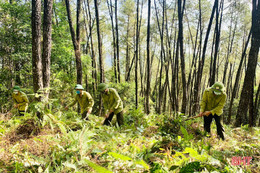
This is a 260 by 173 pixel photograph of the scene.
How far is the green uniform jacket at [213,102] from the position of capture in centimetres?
380

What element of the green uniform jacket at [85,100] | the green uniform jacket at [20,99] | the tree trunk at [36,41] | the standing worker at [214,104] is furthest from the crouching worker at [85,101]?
the standing worker at [214,104]

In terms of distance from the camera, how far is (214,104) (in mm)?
3957

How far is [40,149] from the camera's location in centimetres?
195

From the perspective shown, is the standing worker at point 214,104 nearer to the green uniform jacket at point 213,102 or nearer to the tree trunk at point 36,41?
the green uniform jacket at point 213,102

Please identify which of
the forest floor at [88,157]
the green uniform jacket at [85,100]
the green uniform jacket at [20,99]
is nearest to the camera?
the forest floor at [88,157]

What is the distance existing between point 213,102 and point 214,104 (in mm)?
60

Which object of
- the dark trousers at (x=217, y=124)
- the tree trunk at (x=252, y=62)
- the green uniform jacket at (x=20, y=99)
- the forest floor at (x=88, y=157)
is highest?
the tree trunk at (x=252, y=62)

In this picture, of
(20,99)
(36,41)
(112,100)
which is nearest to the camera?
(36,41)

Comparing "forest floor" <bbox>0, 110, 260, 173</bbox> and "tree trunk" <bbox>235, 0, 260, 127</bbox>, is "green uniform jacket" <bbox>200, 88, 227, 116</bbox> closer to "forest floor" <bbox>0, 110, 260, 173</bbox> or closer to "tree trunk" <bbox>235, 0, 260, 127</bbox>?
"forest floor" <bbox>0, 110, 260, 173</bbox>

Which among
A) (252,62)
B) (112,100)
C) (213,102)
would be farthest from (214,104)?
(112,100)

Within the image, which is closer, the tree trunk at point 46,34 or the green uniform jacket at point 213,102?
the tree trunk at point 46,34

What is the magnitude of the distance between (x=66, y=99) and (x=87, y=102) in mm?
6237

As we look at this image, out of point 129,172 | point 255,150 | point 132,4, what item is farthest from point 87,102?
point 132,4

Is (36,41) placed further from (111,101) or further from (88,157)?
(88,157)
